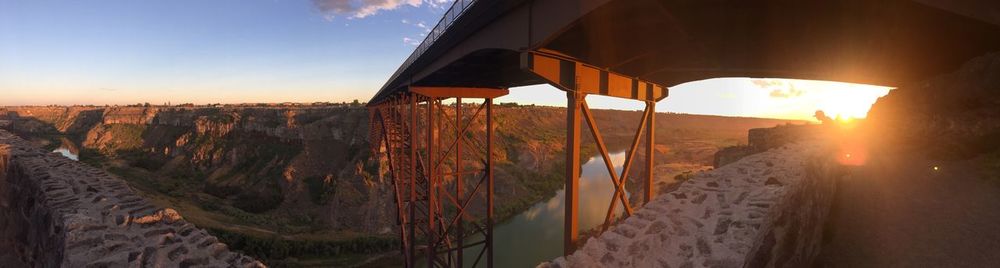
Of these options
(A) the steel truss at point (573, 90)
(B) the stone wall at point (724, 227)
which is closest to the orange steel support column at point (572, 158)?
(A) the steel truss at point (573, 90)

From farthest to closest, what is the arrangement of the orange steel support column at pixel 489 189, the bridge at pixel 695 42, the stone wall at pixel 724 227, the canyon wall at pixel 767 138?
the canyon wall at pixel 767 138
the orange steel support column at pixel 489 189
the bridge at pixel 695 42
the stone wall at pixel 724 227

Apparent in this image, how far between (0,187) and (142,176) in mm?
44817

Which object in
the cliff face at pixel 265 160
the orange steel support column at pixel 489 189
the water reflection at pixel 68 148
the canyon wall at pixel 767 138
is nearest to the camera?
the orange steel support column at pixel 489 189

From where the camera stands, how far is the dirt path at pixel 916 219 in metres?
4.93

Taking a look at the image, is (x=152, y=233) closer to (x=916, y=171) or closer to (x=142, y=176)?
(x=916, y=171)

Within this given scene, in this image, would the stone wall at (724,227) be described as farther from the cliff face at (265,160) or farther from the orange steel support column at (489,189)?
the cliff face at (265,160)

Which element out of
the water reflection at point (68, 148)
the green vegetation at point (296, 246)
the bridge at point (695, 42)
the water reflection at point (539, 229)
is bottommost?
the water reflection at point (539, 229)

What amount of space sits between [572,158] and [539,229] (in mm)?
23903

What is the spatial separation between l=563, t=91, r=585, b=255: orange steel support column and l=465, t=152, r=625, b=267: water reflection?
1729 centimetres

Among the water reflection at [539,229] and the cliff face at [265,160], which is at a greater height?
the cliff face at [265,160]

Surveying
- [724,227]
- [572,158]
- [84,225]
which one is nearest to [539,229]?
[572,158]

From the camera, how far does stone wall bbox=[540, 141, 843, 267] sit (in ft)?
10.8

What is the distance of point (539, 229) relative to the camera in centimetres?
2819

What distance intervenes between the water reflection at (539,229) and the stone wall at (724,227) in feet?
60.0
